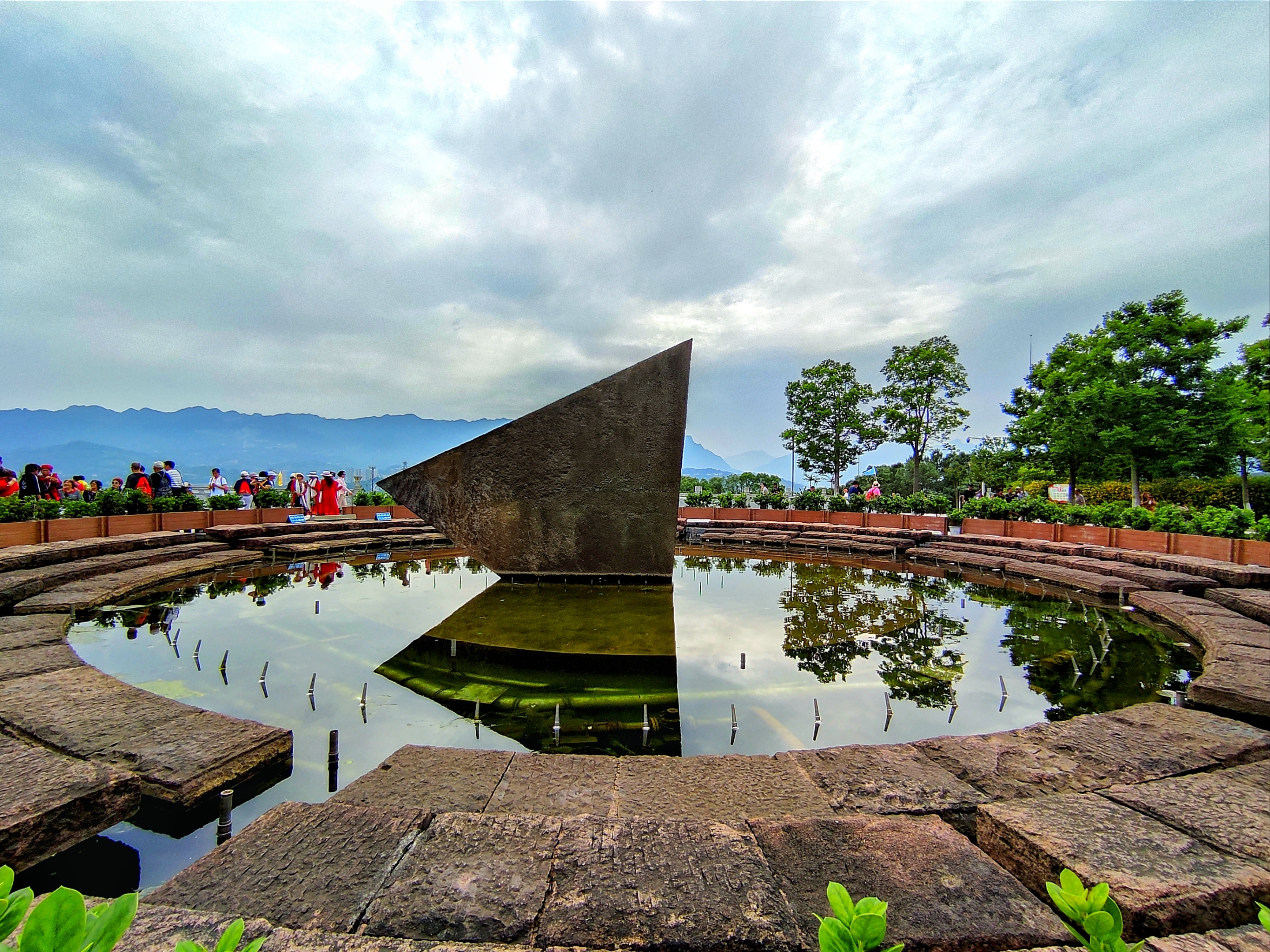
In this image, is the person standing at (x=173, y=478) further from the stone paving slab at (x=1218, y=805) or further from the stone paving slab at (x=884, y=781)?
the stone paving slab at (x=1218, y=805)

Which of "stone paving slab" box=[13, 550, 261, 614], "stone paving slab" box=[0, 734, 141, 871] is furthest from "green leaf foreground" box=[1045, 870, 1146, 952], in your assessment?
"stone paving slab" box=[13, 550, 261, 614]

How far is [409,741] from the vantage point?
398cm

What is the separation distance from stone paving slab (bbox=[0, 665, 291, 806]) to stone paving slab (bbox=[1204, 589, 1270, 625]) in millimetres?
10248

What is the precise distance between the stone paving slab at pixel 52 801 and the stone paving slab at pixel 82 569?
6248mm

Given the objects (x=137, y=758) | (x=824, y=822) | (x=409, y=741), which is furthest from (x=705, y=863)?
(x=137, y=758)

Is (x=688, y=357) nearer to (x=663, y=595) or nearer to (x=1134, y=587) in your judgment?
(x=663, y=595)

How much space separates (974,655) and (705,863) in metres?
5.16

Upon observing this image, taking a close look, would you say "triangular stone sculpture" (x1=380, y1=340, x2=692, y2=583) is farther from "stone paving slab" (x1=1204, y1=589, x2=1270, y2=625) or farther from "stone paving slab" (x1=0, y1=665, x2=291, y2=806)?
"stone paving slab" (x1=1204, y1=589, x2=1270, y2=625)

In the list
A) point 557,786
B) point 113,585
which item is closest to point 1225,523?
point 557,786

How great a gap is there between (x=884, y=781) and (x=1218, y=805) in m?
1.50

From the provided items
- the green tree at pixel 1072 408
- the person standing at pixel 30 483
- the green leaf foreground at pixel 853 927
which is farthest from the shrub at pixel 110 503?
the green tree at pixel 1072 408

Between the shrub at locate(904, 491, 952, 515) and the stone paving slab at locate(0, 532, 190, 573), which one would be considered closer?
the stone paving slab at locate(0, 532, 190, 573)

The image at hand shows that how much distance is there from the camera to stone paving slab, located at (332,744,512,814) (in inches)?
110

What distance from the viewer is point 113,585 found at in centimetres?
793
